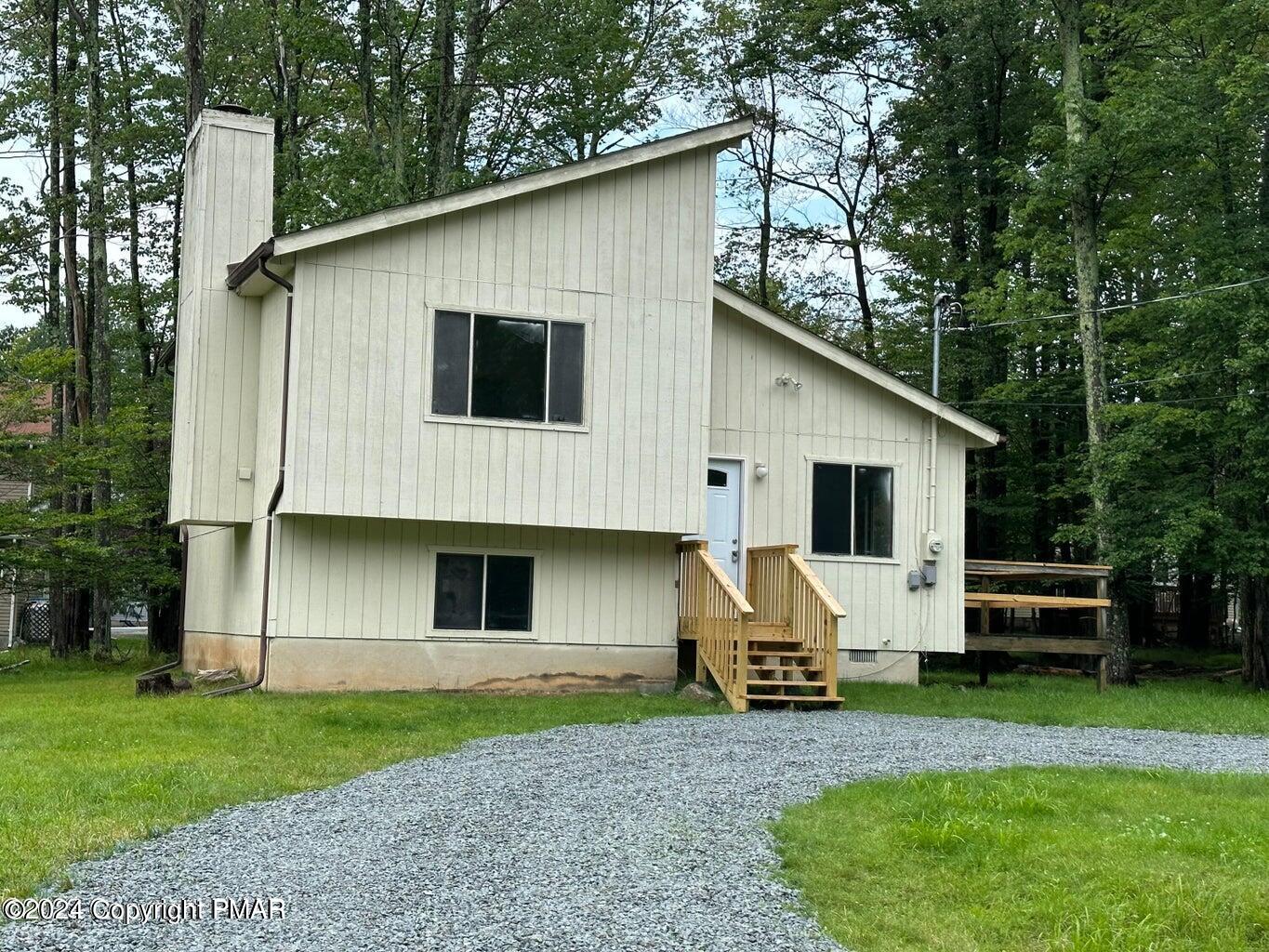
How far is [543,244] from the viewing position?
14.7 metres

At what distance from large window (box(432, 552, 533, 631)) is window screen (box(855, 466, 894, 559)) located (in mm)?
4521

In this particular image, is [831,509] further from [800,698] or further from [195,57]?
[195,57]

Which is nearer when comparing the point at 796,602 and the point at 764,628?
the point at 796,602

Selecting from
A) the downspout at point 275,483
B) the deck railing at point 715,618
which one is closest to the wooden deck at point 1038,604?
the deck railing at point 715,618

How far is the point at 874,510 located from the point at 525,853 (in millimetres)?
11146

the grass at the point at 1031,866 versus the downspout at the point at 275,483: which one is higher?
the downspout at the point at 275,483

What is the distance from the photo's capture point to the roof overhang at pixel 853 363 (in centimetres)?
1656

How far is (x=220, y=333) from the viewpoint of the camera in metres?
15.4

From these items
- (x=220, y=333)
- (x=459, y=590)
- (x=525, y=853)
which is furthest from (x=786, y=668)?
(x=525, y=853)

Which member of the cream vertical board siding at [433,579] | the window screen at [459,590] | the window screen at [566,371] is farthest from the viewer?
the window screen at [459,590]

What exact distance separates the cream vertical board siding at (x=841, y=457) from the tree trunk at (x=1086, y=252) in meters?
4.79

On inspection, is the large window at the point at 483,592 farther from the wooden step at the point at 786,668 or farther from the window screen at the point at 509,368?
the wooden step at the point at 786,668

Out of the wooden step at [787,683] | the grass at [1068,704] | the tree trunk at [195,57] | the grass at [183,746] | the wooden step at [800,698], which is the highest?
the tree trunk at [195,57]

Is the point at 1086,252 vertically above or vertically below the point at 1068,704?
above
